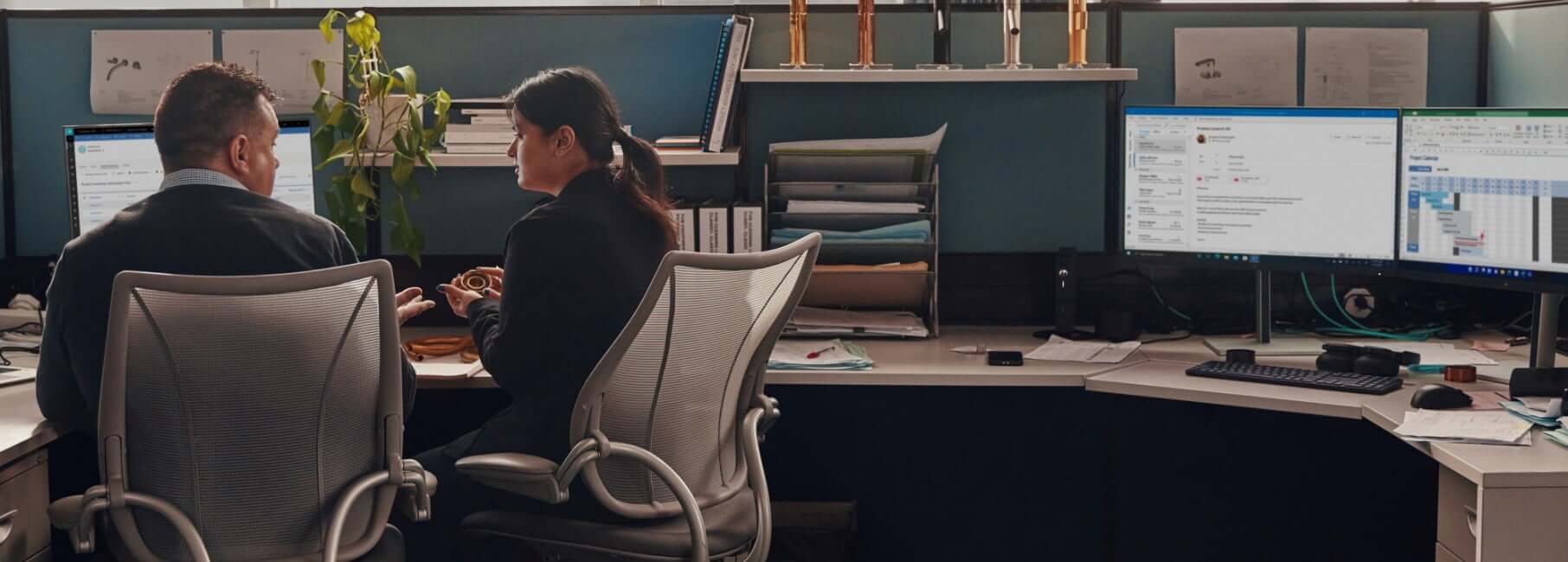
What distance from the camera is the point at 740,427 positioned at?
6.60 feet

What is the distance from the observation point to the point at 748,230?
2.55 meters

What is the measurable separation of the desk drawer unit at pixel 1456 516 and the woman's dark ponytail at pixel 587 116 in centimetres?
107

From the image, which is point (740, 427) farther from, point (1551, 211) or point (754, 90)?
point (1551, 211)

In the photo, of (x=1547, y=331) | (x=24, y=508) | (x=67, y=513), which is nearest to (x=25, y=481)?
(x=24, y=508)

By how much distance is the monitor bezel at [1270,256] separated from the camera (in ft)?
7.57

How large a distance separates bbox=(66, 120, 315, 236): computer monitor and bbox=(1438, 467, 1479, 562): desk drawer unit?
1.90 m

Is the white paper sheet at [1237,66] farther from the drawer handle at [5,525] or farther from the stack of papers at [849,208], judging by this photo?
the drawer handle at [5,525]

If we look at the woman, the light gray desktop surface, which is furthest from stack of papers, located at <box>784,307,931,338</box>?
the light gray desktop surface

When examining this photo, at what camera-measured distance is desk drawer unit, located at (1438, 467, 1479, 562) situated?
1657mm

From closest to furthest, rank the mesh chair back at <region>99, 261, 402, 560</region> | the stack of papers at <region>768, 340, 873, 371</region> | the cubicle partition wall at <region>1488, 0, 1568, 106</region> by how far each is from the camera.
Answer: the mesh chair back at <region>99, 261, 402, 560</region> → the stack of papers at <region>768, 340, 873, 371</region> → the cubicle partition wall at <region>1488, 0, 1568, 106</region>

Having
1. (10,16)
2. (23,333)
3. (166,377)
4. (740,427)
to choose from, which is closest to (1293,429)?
(740,427)

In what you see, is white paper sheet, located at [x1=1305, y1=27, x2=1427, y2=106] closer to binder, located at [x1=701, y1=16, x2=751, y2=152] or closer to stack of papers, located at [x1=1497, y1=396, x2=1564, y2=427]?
stack of papers, located at [x1=1497, y1=396, x2=1564, y2=427]

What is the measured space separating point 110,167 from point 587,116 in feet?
3.32

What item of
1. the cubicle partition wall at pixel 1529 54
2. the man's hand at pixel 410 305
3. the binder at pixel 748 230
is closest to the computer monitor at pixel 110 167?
the man's hand at pixel 410 305
